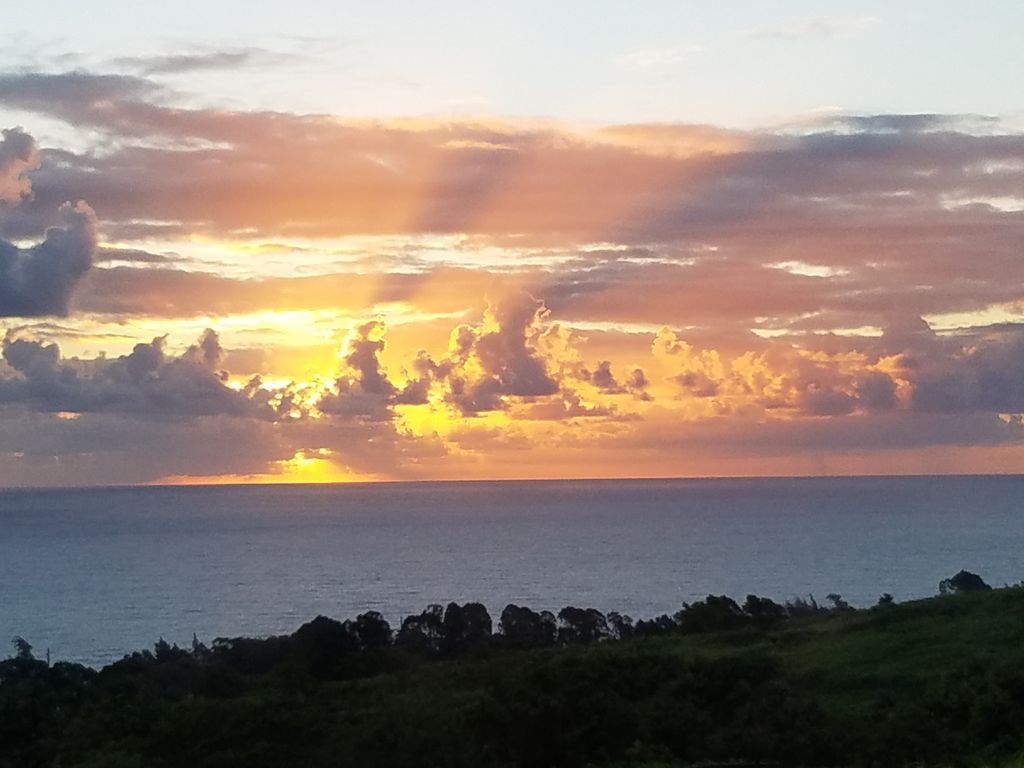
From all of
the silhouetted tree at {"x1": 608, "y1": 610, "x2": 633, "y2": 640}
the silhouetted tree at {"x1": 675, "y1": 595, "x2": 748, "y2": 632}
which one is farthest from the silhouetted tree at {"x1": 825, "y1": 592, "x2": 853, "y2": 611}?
the silhouetted tree at {"x1": 608, "y1": 610, "x2": 633, "y2": 640}

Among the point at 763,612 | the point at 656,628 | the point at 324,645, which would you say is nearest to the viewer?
the point at 324,645

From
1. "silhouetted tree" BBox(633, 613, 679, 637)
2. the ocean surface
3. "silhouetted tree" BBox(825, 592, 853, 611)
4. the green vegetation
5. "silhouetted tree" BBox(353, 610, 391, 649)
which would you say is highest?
the green vegetation

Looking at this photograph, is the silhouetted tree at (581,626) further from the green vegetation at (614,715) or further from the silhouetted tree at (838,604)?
the green vegetation at (614,715)

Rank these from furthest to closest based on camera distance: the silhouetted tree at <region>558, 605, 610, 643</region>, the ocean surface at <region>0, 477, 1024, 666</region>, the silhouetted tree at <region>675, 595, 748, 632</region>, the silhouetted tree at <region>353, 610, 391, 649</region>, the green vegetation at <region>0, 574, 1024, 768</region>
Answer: the ocean surface at <region>0, 477, 1024, 666</region>
the silhouetted tree at <region>558, 605, 610, 643</region>
the silhouetted tree at <region>353, 610, 391, 649</region>
the silhouetted tree at <region>675, 595, 748, 632</region>
the green vegetation at <region>0, 574, 1024, 768</region>

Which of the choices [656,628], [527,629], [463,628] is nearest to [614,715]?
[527,629]

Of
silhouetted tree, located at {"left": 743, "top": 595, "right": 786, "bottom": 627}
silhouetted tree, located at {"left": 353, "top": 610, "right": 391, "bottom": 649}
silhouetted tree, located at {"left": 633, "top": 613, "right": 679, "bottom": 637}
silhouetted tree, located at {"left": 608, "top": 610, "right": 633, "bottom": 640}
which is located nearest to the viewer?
silhouetted tree, located at {"left": 743, "top": 595, "right": 786, "bottom": 627}

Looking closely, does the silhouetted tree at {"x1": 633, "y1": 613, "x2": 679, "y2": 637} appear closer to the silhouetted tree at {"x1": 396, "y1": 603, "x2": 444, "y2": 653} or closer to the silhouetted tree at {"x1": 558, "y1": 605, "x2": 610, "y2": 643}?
the silhouetted tree at {"x1": 558, "y1": 605, "x2": 610, "y2": 643}

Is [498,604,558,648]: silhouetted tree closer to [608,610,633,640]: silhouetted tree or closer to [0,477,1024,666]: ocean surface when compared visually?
[608,610,633,640]: silhouetted tree

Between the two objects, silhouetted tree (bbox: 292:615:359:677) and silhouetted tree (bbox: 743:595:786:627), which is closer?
silhouetted tree (bbox: 292:615:359:677)

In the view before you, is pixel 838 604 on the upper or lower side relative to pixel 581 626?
lower

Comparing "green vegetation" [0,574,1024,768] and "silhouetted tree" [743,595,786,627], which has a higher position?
"green vegetation" [0,574,1024,768]

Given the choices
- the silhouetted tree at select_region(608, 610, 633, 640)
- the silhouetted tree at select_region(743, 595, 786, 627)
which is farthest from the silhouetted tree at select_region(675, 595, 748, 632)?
the silhouetted tree at select_region(608, 610, 633, 640)

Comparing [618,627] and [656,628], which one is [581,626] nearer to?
[656,628]

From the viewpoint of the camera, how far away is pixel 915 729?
62.9 feet
